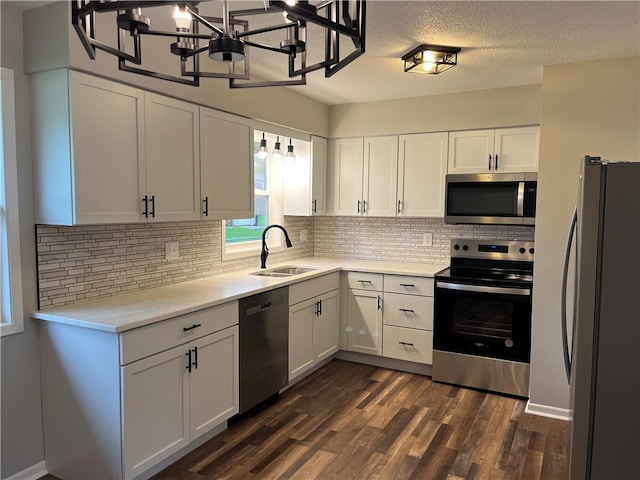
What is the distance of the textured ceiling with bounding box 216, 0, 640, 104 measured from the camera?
7.24 ft

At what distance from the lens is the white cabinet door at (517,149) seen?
3.63 m

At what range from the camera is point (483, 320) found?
3527mm

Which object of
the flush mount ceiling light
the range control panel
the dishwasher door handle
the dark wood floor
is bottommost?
the dark wood floor

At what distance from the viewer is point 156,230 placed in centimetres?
302

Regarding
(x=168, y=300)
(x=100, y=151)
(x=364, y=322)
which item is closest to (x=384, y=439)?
A: (x=364, y=322)

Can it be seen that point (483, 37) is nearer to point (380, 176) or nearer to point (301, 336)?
point (380, 176)

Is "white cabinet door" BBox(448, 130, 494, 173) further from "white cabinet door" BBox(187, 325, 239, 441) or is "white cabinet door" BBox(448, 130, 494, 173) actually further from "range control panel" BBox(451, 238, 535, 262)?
"white cabinet door" BBox(187, 325, 239, 441)

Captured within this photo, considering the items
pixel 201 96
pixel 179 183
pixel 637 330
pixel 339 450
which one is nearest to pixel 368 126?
pixel 201 96

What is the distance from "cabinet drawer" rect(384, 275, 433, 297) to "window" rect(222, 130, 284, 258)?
43.7 inches

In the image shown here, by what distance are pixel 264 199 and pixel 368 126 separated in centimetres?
116

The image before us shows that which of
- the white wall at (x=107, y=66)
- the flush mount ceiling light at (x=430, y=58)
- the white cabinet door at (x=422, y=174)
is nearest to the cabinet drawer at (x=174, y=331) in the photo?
the white wall at (x=107, y=66)

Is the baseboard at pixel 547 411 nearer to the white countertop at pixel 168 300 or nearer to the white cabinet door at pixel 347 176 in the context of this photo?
the white countertop at pixel 168 300

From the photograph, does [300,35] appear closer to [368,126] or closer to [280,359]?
[280,359]

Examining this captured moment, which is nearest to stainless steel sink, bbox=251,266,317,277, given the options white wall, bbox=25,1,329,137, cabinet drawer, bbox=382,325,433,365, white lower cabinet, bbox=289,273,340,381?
white lower cabinet, bbox=289,273,340,381
